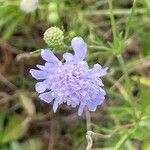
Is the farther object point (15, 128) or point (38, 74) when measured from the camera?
point (15, 128)

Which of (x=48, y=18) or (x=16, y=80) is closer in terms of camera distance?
(x=48, y=18)

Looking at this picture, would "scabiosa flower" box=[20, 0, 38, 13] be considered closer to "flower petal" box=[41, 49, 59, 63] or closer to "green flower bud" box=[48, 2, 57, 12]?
"green flower bud" box=[48, 2, 57, 12]

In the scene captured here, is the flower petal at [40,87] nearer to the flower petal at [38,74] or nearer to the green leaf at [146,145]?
the flower petal at [38,74]

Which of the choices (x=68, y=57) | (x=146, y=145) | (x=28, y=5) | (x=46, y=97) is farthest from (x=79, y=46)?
(x=146, y=145)

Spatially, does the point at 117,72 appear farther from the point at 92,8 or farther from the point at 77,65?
the point at 77,65

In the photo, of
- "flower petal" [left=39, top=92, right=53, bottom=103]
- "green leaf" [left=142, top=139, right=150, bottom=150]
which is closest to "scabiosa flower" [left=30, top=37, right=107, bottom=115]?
"flower petal" [left=39, top=92, right=53, bottom=103]

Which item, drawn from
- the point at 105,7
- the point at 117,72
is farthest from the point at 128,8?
the point at 117,72

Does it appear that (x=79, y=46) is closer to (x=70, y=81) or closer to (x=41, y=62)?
(x=70, y=81)
